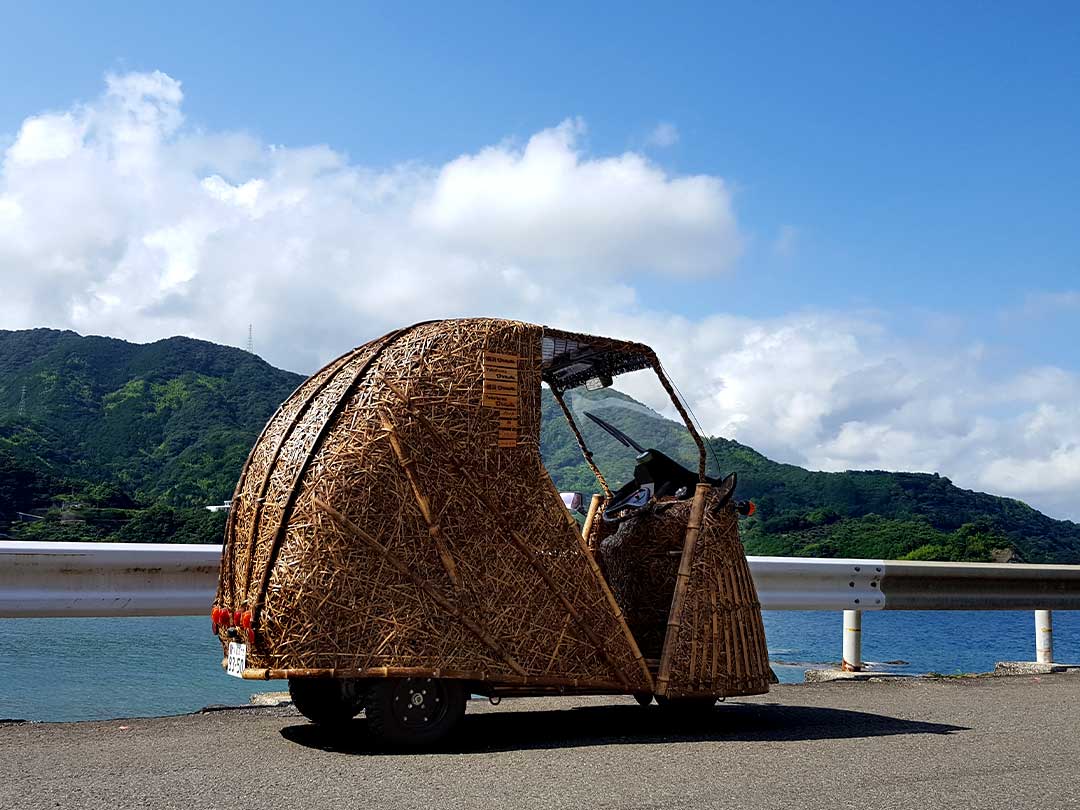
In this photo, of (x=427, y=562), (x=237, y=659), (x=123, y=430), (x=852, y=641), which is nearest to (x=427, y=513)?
(x=427, y=562)

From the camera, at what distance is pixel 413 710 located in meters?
6.02

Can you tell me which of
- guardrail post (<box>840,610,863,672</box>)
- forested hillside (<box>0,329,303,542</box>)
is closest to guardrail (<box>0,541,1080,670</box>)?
guardrail post (<box>840,610,863,672</box>)

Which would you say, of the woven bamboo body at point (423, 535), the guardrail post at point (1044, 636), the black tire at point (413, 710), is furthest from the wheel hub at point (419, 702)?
the guardrail post at point (1044, 636)

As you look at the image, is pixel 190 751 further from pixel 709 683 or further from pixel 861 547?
pixel 861 547

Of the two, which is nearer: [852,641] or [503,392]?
[503,392]

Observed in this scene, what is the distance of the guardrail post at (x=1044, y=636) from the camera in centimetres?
1117

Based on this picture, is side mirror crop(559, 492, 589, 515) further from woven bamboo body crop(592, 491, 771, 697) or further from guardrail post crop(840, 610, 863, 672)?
guardrail post crop(840, 610, 863, 672)

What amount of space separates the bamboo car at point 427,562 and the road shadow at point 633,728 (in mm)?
229

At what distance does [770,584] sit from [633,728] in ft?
10.4

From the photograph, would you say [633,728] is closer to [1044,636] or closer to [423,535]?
[423,535]

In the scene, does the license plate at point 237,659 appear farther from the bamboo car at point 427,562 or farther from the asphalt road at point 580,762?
the asphalt road at point 580,762

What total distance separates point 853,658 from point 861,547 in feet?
27.3

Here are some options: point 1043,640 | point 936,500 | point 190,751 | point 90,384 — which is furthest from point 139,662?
point 90,384

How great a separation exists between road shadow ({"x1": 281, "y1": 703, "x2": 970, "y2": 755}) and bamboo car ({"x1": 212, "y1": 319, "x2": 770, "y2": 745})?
9.0 inches
